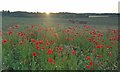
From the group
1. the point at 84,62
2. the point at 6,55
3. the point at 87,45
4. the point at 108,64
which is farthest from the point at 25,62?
the point at 87,45

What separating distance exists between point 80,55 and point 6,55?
109 inches

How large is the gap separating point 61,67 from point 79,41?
16.0 ft

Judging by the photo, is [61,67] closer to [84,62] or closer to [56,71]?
[56,71]

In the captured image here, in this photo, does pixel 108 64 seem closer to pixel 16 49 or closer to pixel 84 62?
pixel 84 62

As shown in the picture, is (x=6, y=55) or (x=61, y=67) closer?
(x=61, y=67)

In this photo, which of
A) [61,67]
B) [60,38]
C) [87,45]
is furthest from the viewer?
[60,38]

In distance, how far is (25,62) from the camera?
10.4 metres

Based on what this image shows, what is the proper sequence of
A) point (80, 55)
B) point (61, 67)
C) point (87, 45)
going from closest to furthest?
point (61, 67) → point (80, 55) → point (87, 45)

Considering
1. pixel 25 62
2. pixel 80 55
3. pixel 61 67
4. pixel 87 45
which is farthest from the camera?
pixel 87 45

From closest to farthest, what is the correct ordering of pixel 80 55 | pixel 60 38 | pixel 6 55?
pixel 6 55
pixel 80 55
pixel 60 38

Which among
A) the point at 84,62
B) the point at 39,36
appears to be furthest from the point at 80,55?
the point at 39,36

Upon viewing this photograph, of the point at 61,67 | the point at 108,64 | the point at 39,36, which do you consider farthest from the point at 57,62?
the point at 39,36

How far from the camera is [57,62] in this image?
30.8ft

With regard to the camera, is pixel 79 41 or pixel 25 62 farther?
pixel 79 41
